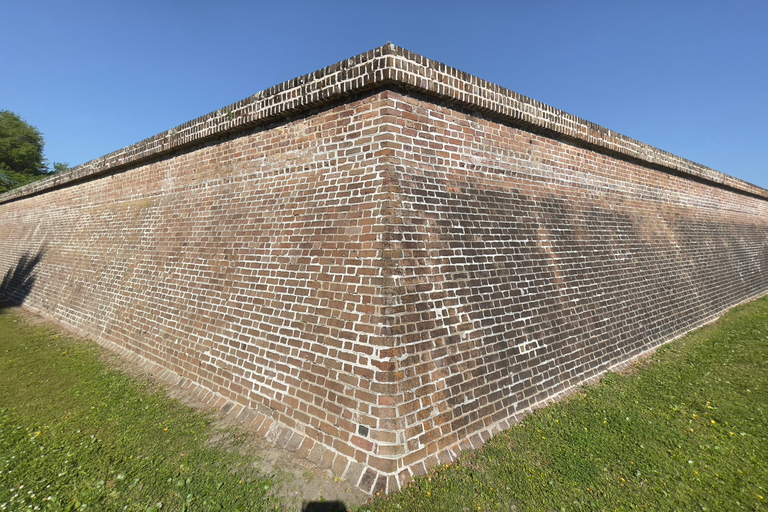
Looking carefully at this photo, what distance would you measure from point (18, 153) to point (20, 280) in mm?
27182

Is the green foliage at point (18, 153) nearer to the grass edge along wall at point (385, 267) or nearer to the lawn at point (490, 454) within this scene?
the grass edge along wall at point (385, 267)

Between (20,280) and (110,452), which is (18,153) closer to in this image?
(20,280)

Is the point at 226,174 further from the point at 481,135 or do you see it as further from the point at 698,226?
the point at 698,226

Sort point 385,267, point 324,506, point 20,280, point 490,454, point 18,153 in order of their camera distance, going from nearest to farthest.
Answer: point 324,506, point 490,454, point 385,267, point 20,280, point 18,153

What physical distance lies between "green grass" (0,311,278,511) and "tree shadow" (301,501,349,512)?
318mm

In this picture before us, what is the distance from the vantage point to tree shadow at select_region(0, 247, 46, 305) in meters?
10.3

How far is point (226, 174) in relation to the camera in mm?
5996

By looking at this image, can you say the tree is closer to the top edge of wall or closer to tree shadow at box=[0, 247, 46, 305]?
tree shadow at box=[0, 247, 46, 305]

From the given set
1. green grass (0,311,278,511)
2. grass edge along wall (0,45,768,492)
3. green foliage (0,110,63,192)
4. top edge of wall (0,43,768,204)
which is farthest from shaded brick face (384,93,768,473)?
green foliage (0,110,63,192)

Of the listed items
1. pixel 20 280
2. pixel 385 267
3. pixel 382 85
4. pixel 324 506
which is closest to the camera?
pixel 324 506

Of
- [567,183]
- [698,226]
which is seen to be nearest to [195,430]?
[567,183]

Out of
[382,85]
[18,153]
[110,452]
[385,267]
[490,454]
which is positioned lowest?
[110,452]

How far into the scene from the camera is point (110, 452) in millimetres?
3674

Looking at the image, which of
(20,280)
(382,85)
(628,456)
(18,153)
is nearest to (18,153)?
(18,153)
